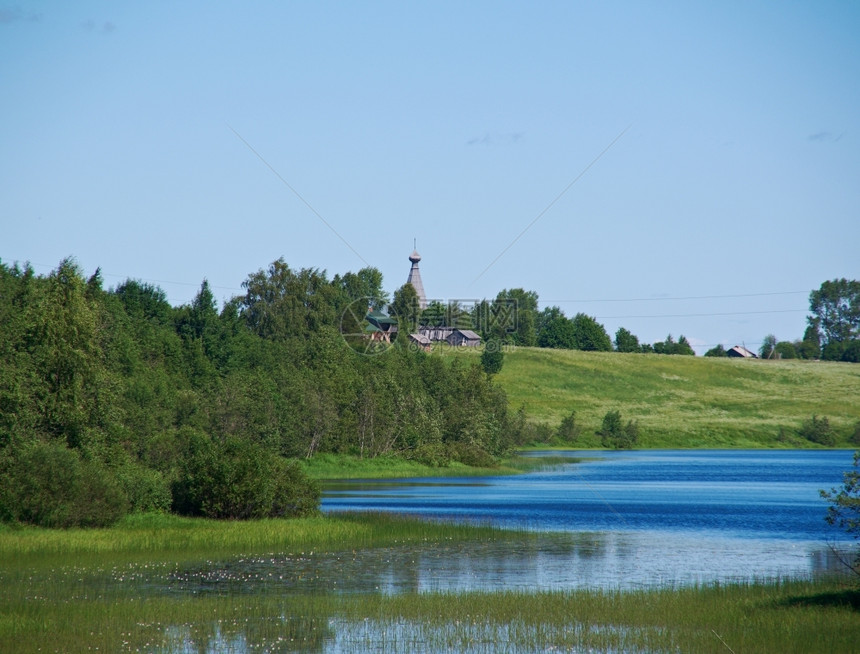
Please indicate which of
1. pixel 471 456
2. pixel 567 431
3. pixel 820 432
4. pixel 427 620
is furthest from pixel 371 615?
pixel 820 432

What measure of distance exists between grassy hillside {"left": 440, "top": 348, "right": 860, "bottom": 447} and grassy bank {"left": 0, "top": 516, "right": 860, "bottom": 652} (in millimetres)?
117323

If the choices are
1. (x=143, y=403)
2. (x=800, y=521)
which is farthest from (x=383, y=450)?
(x=800, y=521)

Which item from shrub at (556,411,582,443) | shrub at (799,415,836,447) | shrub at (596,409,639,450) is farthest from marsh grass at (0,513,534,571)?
shrub at (799,415,836,447)

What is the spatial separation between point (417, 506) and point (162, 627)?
114ft

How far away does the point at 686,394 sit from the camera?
168 m

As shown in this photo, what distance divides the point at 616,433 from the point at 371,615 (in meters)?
122

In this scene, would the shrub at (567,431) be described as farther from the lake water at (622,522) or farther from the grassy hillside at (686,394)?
the lake water at (622,522)

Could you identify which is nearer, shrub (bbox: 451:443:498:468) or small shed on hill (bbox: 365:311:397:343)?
shrub (bbox: 451:443:498:468)

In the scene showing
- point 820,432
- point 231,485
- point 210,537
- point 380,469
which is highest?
point 820,432

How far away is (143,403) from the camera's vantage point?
226ft

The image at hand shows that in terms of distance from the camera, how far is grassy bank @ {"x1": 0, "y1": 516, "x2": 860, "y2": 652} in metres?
23.1

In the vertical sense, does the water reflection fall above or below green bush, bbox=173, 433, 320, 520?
below

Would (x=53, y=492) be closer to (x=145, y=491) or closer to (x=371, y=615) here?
(x=145, y=491)

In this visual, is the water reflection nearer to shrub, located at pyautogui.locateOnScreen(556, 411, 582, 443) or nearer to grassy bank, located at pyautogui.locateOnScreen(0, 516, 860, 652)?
grassy bank, located at pyautogui.locateOnScreen(0, 516, 860, 652)
